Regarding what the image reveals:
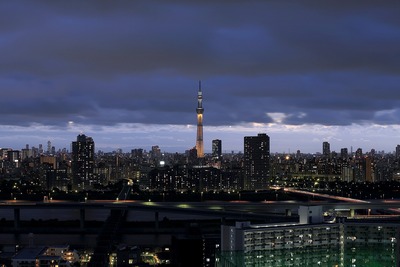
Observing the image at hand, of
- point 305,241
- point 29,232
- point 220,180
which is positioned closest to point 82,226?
point 29,232

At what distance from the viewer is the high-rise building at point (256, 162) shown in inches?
1613

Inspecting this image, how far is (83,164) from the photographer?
42.6m

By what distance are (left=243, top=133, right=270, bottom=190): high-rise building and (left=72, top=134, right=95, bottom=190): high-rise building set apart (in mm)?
8773

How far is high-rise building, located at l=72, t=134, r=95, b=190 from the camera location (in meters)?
40.4

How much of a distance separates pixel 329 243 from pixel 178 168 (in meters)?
28.5

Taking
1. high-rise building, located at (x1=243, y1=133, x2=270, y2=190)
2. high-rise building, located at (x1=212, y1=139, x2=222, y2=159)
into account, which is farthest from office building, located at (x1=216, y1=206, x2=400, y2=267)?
high-rise building, located at (x1=212, y1=139, x2=222, y2=159)

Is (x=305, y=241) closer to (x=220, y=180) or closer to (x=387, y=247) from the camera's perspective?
(x=387, y=247)

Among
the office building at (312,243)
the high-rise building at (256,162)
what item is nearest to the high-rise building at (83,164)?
the high-rise building at (256,162)

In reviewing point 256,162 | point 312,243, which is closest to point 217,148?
point 256,162

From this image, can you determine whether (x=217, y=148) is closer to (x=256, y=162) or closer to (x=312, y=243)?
(x=256, y=162)

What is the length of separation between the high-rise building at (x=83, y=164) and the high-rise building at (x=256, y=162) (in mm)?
8773

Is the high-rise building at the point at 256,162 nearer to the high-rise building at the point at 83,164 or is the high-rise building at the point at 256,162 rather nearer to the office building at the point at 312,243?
the high-rise building at the point at 83,164

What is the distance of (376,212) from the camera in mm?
25078

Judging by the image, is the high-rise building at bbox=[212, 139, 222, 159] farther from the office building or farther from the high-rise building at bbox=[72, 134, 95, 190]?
the office building
